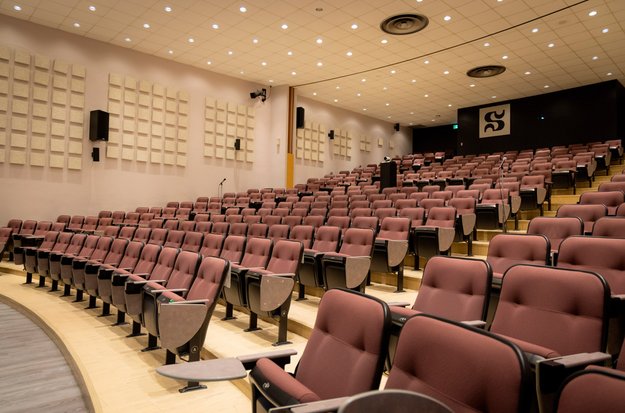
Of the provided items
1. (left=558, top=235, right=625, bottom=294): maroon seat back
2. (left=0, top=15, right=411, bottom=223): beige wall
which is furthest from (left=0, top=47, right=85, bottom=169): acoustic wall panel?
(left=558, top=235, right=625, bottom=294): maroon seat back

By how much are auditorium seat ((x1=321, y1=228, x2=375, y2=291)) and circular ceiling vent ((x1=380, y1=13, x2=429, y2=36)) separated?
15.4ft

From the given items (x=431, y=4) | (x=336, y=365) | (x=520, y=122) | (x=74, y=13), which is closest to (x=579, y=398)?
(x=336, y=365)

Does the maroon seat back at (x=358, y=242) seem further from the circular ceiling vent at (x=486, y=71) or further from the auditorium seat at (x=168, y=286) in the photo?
the circular ceiling vent at (x=486, y=71)

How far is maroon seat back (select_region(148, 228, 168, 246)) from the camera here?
424cm

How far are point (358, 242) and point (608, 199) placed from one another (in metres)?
1.98

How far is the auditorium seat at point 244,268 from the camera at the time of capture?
2.70 m

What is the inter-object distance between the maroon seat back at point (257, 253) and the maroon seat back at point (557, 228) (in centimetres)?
177

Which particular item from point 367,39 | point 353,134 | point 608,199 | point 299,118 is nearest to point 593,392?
point 608,199

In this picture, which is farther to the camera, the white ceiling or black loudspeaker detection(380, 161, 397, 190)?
black loudspeaker detection(380, 161, 397, 190)

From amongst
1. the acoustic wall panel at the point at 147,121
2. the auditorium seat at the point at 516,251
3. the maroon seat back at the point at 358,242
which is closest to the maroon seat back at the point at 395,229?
the maroon seat back at the point at 358,242

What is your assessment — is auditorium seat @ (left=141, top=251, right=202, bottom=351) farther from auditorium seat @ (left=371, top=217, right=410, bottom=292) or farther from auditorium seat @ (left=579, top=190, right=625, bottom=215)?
auditorium seat @ (left=579, top=190, right=625, bottom=215)

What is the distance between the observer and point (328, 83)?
9.95 meters

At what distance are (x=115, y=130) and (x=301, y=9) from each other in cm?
405

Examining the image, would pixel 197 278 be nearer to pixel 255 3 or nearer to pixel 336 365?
pixel 336 365
